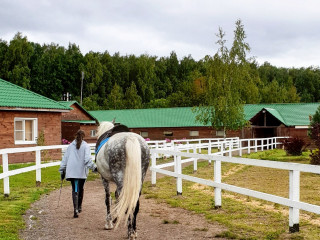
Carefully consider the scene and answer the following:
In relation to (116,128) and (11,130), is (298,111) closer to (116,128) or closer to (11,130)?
(11,130)

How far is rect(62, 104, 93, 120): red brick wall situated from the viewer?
34469mm

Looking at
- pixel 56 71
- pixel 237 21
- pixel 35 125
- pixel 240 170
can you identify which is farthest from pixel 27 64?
pixel 240 170

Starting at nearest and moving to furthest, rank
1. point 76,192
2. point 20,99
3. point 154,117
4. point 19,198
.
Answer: point 76,192 → point 19,198 → point 20,99 → point 154,117

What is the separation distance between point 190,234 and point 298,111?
4412 centimetres

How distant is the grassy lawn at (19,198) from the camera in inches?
280

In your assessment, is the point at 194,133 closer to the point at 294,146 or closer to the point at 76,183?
the point at 294,146

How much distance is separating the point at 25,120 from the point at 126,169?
16134mm

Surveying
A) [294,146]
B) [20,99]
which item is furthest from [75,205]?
[294,146]

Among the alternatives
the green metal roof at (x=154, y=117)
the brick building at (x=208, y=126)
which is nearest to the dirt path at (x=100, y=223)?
the brick building at (x=208, y=126)

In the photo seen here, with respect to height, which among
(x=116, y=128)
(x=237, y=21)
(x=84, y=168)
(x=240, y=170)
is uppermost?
(x=237, y=21)

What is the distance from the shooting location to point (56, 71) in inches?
2862

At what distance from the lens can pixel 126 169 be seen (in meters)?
6.44

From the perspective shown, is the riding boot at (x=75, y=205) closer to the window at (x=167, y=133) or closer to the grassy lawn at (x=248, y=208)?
the grassy lawn at (x=248, y=208)

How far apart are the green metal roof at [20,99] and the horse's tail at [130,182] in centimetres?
1412
